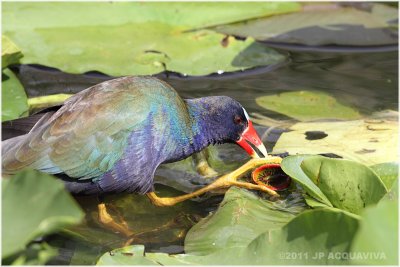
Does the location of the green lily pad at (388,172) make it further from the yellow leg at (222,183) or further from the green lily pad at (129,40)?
the green lily pad at (129,40)

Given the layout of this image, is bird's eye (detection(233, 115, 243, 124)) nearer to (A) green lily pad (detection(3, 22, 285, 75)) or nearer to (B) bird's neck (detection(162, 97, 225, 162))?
(B) bird's neck (detection(162, 97, 225, 162))

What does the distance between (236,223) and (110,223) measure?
631 millimetres

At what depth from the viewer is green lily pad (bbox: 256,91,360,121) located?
3.70 m

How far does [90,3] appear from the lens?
4.41 m

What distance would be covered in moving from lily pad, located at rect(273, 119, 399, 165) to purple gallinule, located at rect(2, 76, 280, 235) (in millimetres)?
267

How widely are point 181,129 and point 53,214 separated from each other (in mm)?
1368

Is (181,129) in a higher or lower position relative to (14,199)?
lower

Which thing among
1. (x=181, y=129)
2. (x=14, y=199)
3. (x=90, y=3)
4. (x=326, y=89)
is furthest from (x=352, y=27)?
(x=14, y=199)

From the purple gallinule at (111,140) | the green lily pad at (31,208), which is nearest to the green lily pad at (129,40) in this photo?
the purple gallinule at (111,140)

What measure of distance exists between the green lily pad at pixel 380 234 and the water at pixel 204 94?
1127mm

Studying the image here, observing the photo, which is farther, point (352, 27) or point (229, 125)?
point (352, 27)

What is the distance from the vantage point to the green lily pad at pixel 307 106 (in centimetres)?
370

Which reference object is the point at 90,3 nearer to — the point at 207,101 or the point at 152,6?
the point at 152,6

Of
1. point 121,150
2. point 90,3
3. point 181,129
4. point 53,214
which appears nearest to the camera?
point 53,214
